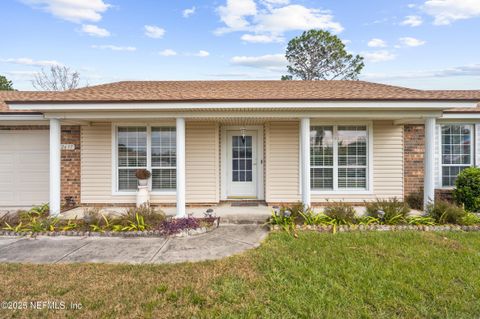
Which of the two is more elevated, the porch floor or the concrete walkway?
the porch floor

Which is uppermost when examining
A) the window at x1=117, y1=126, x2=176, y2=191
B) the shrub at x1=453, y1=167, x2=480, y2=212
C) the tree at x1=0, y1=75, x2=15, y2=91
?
the tree at x1=0, y1=75, x2=15, y2=91

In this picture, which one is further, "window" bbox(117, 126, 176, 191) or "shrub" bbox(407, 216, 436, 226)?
"window" bbox(117, 126, 176, 191)

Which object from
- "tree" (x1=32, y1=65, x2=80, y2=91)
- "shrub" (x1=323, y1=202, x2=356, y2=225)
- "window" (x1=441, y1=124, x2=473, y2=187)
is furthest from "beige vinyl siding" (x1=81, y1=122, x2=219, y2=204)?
"tree" (x1=32, y1=65, x2=80, y2=91)

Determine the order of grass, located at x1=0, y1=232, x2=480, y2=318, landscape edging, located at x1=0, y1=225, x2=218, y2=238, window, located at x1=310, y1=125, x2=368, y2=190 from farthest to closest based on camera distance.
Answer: window, located at x1=310, y1=125, x2=368, y2=190
landscape edging, located at x1=0, y1=225, x2=218, y2=238
grass, located at x1=0, y1=232, x2=480, y2=318

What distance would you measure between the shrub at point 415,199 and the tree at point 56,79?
102 ft

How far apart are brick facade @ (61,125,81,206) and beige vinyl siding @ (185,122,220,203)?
340cm

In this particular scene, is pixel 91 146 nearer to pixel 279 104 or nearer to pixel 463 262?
pixel 279 104

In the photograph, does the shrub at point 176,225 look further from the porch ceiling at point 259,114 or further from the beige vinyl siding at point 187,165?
the porch ceiling at point 259,114

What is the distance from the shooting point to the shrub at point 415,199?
782 centimetres

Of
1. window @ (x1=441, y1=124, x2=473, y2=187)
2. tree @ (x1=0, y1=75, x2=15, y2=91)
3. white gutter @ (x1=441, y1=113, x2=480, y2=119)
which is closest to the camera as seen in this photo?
white gutter @ (x1=441, y1=113, x2=480, y2=119)

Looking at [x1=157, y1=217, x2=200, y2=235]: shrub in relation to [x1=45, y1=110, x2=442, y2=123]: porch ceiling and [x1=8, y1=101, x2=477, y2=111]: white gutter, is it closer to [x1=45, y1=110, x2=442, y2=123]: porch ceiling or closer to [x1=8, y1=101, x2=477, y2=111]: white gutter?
[x1=45, y1=110, x2=442, y2=123]: porch ceiling

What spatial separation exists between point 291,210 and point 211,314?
12.5ft

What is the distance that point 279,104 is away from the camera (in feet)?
20.4

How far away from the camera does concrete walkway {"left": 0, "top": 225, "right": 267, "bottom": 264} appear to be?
4.47 meters
